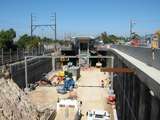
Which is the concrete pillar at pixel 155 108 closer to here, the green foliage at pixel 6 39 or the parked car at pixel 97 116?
the parked car at pixel 97 116

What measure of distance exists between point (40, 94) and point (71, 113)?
53.6 ft

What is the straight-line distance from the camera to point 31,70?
50.6 metres

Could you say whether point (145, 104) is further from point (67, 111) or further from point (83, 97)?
point (83, 97)

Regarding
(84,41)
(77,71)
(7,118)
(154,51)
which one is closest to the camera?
(154,51)

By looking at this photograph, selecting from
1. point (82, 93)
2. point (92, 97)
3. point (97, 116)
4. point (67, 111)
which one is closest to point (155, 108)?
point (97, 116)

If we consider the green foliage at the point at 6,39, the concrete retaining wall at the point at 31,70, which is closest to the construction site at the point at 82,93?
the concrete retaining wall at the point at 31,70

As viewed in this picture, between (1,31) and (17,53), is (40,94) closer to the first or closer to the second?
(17,53)

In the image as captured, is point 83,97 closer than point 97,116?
No

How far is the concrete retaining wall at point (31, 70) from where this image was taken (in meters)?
40.6

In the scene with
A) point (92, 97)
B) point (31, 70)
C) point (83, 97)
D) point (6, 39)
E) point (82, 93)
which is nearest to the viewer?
point (92, 97)

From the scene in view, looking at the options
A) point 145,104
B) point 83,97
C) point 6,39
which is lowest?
point 83,97

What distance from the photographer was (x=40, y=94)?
3997 cm

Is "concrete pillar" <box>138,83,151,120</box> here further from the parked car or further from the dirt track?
the dirt track

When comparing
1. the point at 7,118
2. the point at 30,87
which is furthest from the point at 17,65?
the point at 7,118
